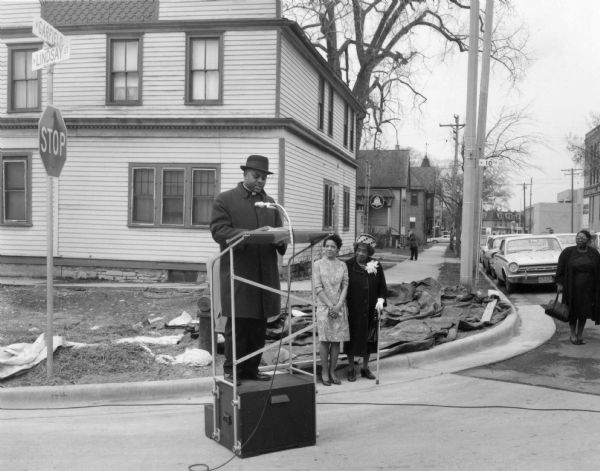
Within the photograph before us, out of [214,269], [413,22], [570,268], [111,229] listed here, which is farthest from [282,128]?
[413,22]

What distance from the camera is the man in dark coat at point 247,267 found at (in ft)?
16.3

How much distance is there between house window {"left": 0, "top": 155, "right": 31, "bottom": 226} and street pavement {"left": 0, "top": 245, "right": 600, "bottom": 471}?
12.7 meters

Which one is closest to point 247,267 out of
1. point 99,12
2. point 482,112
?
point 482,112

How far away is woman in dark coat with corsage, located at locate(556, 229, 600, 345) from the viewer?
918cm

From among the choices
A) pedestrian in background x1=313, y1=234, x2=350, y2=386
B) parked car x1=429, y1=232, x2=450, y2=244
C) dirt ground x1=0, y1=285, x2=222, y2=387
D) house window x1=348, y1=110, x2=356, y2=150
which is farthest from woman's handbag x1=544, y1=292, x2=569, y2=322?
parked car x1=429, y1=232, x2=450, y2=244

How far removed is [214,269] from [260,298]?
17.3 inches

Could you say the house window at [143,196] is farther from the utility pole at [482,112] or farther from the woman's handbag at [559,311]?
the woman's handbag at [559,311]

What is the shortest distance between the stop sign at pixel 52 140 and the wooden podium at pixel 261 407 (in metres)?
2.70

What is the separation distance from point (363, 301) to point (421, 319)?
361cm

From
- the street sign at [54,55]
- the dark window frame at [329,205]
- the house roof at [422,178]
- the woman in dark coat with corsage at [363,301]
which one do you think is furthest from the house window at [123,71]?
the house roof at [422,178]

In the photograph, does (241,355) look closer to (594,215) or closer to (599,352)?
(599,352)

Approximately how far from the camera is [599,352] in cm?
878

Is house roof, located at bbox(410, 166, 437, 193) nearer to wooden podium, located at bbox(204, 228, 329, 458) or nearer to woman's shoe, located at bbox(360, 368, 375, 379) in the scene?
woman's shoe, located at bbox(360, 368, 375, 379)

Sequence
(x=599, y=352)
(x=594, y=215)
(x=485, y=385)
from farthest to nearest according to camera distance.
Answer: (x=594, y=215)
(x=599, y=352)
(x=485, y=385)
